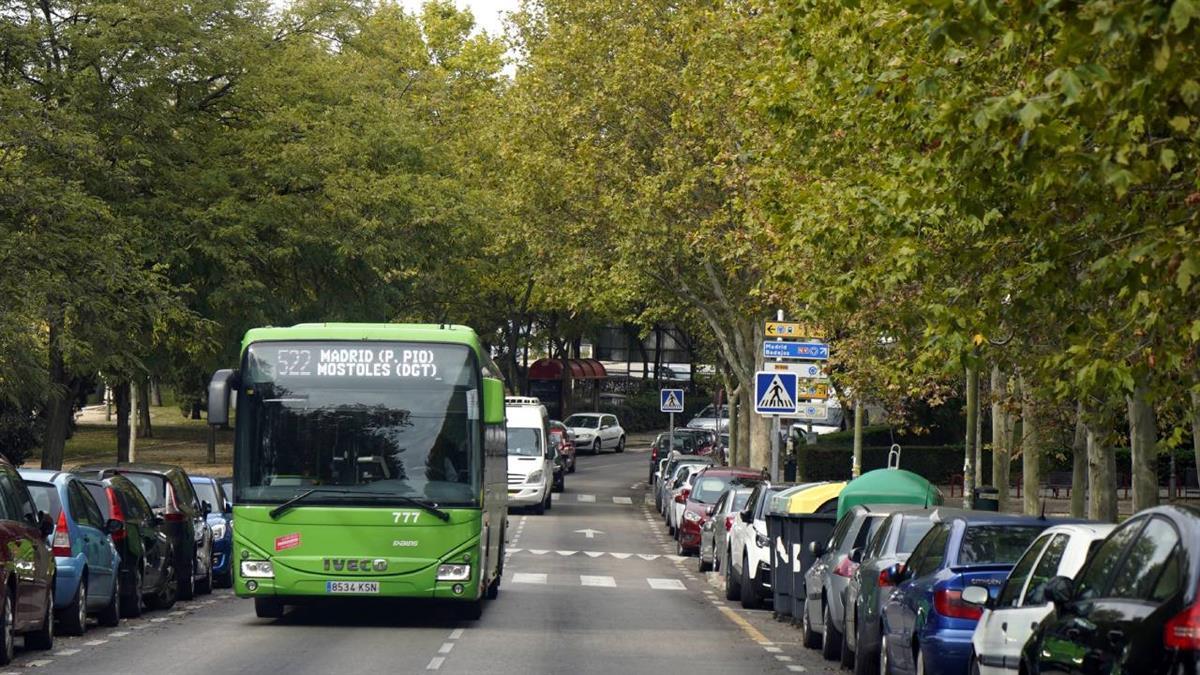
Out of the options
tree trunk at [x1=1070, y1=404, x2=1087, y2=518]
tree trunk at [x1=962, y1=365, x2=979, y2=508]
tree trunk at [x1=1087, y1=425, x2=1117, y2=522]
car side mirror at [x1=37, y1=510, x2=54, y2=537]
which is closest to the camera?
car side mirror at [x1=37, y1=510, x2=54, y2=537]

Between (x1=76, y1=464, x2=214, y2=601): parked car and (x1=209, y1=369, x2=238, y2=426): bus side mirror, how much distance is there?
3670 millimetres

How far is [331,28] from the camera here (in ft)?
136

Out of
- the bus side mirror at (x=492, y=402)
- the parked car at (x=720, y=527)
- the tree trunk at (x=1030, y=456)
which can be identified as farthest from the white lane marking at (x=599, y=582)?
the bus side mirror at (x=492, y=402)

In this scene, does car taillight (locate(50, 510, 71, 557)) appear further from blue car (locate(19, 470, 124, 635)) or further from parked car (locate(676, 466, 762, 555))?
parked car (locate(676, 466, 762, 555))

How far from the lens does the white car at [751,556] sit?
2353 cm

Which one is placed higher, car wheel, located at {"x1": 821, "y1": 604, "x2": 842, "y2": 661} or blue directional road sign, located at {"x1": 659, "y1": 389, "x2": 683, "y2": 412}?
blue directional road sign, located at {"x1": 659, "y1": 389, "x2": 683, "y2": 412}

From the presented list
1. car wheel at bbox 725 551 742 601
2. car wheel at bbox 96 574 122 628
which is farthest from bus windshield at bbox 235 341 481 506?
car wheel at bbox 725 551 742 601

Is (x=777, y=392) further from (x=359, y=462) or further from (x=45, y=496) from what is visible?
(x=45, y=496)

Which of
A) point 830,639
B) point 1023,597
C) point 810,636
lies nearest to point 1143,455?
point 810,636

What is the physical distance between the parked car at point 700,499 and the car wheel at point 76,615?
56.0 feet

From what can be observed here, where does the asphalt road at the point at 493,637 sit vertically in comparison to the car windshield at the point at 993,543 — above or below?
below

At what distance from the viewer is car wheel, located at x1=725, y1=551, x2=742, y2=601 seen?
82.5 ft

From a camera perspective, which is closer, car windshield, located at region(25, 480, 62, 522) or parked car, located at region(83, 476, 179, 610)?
car windshield, located at region(25, 480, 62, 522)

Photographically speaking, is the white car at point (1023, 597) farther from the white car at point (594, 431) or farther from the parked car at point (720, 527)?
the white car at point (594, 431)
